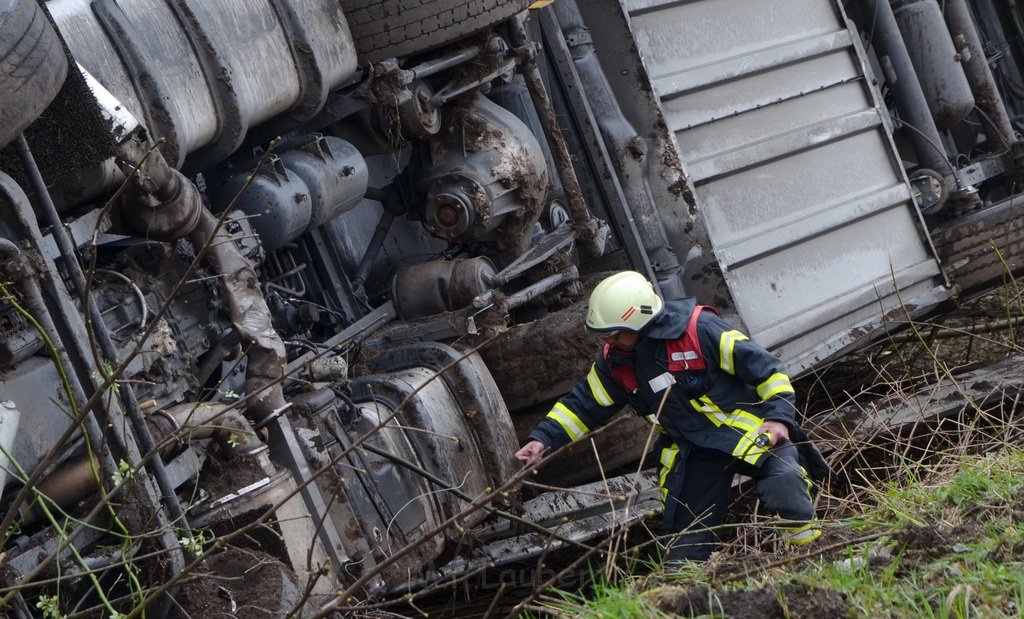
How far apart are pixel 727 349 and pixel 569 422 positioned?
22.7 inches

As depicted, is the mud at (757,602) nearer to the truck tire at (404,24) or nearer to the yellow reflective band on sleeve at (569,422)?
A: the yellow reflective band on sleeve at (569,422)

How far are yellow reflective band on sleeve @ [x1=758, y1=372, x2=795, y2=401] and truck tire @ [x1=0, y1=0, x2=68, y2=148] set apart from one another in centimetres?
223

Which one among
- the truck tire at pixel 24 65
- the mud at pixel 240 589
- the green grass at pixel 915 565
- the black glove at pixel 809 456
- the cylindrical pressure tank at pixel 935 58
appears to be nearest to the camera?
the green grass at pixel 915 565

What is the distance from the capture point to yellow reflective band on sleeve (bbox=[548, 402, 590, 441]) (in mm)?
4164

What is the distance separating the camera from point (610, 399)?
13.7 feet

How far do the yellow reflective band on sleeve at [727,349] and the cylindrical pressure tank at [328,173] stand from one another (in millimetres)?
1313

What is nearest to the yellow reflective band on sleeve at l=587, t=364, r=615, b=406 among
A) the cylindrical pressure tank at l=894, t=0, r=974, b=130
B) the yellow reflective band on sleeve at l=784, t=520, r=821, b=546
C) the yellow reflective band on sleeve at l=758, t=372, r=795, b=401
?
the yellow reflective band on sleeve at l=758, t=372, r=795, b=401

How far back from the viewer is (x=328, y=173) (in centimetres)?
408

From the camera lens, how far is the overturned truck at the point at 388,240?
275 centimetres

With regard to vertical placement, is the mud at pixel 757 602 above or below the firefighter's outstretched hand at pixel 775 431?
above

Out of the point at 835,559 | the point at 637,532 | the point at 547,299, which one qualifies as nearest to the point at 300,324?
the point at 547,299

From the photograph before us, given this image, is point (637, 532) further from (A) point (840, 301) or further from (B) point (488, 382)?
(A) point (840, 301)

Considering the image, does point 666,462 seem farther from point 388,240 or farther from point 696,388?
point 388,240

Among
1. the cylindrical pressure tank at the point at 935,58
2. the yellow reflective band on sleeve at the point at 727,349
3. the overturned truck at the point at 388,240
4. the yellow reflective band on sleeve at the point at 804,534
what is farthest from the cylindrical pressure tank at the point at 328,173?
the cylindrical pressure tank at the point at 935,58
